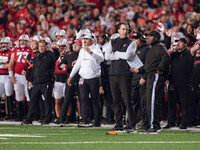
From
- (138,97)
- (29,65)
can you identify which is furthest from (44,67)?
(138,97)

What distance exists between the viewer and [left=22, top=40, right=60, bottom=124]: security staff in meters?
12.8

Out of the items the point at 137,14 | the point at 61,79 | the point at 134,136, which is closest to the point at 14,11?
the point at 137,14

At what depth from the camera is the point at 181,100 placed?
11.3m

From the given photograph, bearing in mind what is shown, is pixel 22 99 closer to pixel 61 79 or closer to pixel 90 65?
pixel 61 79

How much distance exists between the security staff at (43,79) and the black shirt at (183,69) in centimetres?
310

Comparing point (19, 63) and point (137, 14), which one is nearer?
point (19, 63)

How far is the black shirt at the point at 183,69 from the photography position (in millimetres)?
11375

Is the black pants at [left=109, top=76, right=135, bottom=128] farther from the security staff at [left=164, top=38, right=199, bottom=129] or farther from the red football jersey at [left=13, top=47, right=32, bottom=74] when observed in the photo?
the red football jersey at [left=13, top=47, right=32, bottom=74]

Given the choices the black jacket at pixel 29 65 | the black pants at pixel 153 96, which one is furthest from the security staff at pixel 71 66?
the black pants at pixel 153 96

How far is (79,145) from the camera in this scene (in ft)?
24.5

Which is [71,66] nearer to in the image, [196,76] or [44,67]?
[44,67]

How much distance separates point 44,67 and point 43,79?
1.03 feet

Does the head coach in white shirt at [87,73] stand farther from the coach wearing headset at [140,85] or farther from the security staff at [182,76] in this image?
the security staff at [182,76]

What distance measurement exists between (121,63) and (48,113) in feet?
11.7
